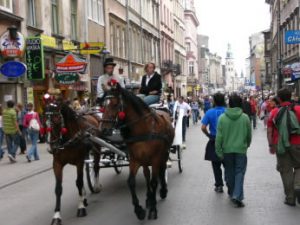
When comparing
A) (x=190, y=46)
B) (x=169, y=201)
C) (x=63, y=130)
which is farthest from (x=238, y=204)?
(x=190, y=46)

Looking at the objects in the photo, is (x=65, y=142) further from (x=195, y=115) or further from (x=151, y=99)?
(x=195, y=115)

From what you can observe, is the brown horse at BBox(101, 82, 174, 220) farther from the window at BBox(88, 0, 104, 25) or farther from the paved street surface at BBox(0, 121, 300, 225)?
the window at BBox(88, 0, 104, 25)

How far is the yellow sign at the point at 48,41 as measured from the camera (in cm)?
2434

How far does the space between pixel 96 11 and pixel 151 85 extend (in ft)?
81.9

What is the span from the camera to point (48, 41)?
25.0 meters

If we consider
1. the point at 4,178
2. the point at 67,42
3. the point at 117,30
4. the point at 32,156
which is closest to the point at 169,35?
the point at 117,30

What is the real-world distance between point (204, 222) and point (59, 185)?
2116 millimetres

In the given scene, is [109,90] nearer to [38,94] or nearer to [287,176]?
[287,176]

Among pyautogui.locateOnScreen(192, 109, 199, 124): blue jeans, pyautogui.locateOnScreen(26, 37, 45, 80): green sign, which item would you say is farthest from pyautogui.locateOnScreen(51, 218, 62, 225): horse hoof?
pyautogui.locateOnScreen(192, 109, 199, 124): blue jeans

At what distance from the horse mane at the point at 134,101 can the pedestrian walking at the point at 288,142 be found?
2.23 meters

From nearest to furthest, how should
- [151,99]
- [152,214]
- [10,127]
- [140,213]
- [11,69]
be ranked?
1. [140,213]
2. [152,214]
3. [151,99]
4. [10,127]
5. [11,69]

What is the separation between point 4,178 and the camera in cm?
1327

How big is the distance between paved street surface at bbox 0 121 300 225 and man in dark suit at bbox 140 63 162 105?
1718 mm

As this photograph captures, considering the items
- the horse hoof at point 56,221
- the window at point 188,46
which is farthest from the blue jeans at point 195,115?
the window at point 188,46
